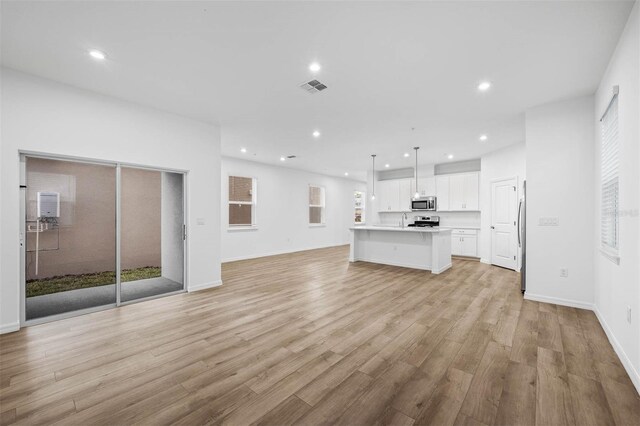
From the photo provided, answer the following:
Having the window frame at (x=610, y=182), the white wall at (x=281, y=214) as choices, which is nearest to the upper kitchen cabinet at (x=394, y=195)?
the white wall at (x=281, y=214)

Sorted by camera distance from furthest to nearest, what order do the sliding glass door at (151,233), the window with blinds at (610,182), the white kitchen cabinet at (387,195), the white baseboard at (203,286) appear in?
the white kitchen cabinet at (387,195) → the white baseboard at (203,286) → the sliding glass door at (151,233) → the window with blinds at (610,182)

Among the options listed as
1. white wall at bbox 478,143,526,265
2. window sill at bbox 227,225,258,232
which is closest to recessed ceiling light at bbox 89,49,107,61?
window sill at bbox 227,225,258,232

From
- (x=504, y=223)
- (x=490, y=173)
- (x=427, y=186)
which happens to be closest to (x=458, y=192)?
(x=427, y=186)

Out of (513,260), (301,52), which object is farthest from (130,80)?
(513,260)

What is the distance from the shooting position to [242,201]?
805 cm

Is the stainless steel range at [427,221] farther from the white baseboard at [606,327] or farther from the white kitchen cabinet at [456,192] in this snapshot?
the white baseboard at [606,327]

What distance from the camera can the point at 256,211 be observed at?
27.2 feet

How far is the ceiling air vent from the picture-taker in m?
3.34

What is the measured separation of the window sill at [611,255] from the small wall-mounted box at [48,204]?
6.41 metres

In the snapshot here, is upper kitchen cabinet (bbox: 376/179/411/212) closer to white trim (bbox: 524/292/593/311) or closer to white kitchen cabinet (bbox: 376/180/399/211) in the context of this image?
white kitchen cabinet (bbox: 376/180/399/211)

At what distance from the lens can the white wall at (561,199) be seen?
3629 mm

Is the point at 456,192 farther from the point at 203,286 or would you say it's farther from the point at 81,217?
the point at 81,217

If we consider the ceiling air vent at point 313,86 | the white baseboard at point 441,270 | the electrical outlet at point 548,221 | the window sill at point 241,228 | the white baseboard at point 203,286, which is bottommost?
the white baseboard at point 203,286

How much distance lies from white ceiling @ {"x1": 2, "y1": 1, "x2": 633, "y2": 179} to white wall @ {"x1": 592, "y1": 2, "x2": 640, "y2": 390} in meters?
0.26
